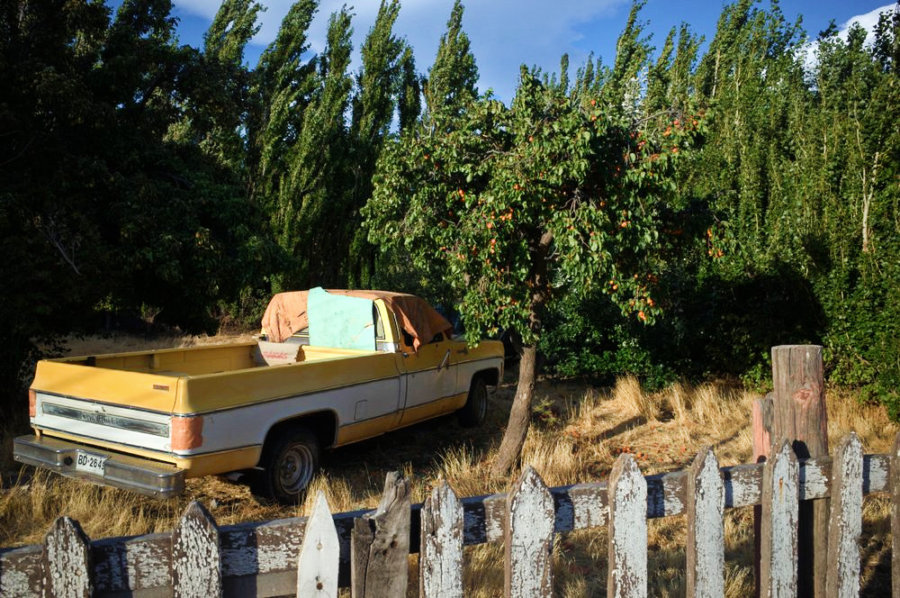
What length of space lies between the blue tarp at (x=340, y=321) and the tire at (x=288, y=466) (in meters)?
1.65

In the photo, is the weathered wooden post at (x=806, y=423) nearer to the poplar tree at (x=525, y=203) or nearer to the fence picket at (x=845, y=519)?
the fence picket at (x=845, y=519)

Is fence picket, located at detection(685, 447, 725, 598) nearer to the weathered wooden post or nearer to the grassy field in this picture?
the weathered wooden post

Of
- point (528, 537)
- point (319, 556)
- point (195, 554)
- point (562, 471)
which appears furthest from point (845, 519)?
point (562, 471)

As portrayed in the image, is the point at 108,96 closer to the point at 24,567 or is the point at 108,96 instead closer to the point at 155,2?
the point at 155,2

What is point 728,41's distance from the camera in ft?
71.0

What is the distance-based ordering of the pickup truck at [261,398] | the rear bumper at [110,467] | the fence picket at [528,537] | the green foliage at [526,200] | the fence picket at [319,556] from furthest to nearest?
the green foliage at [526,200], the pickup truck at [261,398], the rear bumper at [110,467], the fence picket at [528,537], the fence picket at [319,556]

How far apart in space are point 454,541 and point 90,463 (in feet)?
13.7

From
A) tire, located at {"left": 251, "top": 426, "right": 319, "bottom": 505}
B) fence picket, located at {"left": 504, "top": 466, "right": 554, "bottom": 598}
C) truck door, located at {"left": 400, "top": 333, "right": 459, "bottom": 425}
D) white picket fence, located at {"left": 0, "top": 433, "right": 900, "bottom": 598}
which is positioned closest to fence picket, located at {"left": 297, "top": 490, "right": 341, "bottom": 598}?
white picket fence, located at {"left": 0, "top": 433, "right": 900, "bottom": 598}

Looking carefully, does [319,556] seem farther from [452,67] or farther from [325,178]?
[452,67]

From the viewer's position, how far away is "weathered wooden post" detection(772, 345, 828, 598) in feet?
10.0

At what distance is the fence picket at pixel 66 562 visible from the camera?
73.1 inches

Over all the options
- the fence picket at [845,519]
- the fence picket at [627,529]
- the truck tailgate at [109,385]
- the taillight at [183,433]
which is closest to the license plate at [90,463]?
the truck tailgate at [109,385]

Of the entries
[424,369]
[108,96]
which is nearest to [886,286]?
[424,369]

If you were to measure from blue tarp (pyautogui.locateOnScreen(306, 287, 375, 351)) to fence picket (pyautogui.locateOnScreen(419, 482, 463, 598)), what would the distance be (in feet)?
17.7
